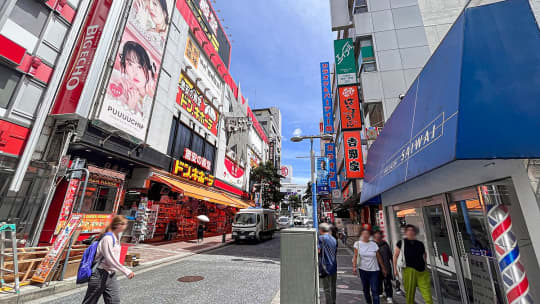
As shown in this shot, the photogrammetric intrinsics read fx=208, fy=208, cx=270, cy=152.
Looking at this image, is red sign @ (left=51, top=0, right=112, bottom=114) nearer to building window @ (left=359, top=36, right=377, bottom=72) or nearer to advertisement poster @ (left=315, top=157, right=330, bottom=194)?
building window @ (left=359, top=36, right=377, bottom=72)

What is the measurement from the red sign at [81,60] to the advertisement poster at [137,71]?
988mm

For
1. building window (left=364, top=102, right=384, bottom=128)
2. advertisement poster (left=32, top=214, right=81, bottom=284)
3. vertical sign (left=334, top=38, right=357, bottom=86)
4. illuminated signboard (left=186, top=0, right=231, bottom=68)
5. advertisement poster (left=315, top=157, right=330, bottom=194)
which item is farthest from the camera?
advertisement poster (left=315, top=157, right=330, bottom=194)

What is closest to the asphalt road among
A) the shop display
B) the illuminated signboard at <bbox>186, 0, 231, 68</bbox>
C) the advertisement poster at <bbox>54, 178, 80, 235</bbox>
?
the advertisement poster at <bbox>54, 178, 80, 235</bbox>

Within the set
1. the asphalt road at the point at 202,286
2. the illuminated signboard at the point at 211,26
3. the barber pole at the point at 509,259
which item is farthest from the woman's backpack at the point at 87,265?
the illuminated signboard at the point at 211,26

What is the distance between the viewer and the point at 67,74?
9578 millimetres

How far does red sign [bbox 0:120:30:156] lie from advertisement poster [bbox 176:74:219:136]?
31.4 ft

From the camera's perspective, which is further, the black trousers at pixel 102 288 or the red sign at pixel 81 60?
the red sign at pixel 81 60

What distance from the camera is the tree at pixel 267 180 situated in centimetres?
3412

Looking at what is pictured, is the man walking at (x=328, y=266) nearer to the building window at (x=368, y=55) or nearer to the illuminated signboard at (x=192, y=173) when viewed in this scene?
the building window at (x=368, y=55)

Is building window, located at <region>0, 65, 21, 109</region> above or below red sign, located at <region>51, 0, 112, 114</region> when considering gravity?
below

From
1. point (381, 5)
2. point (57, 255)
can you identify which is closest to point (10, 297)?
point (57, 255)

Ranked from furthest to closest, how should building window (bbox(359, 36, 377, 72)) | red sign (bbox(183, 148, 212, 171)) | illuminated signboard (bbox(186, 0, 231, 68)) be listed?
illuminated signboard (bbox(186, 0, 231, 68)) < red sign (bbox(183, 148, 212, 171)) < building window (bbox(359, 36, 377, 72))

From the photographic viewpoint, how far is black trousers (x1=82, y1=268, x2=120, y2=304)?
3256mm

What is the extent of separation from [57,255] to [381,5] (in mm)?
19631
